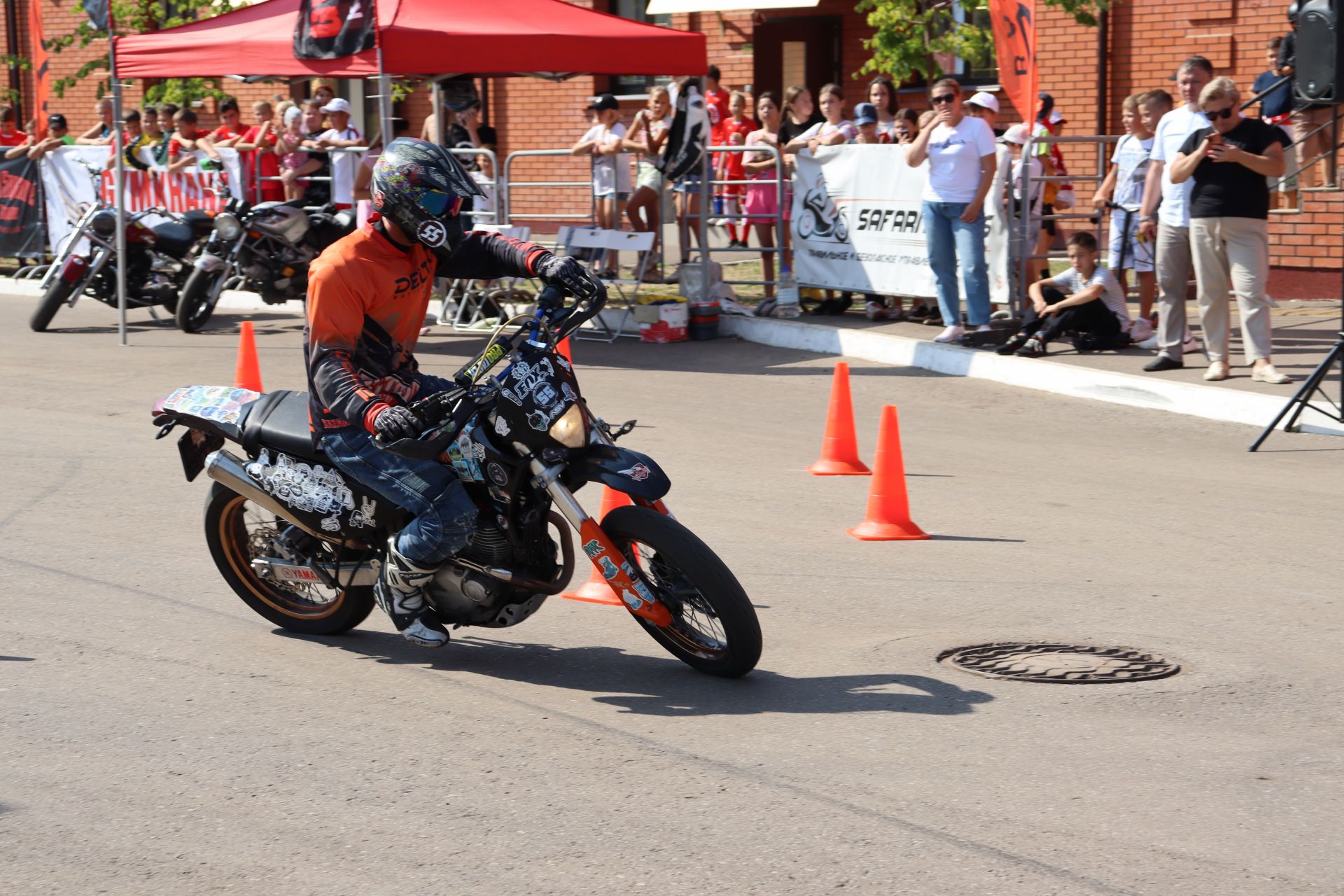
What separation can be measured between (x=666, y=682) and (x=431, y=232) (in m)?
1.70

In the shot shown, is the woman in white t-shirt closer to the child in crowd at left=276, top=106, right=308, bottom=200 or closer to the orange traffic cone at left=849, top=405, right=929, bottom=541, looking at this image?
the orange traffic cone at left=849, top=405, right=929, bottom=541

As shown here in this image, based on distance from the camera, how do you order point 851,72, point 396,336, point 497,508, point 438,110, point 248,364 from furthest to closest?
point 851,72 < point 438,110 < point 248,364 < point 396,336 < point 497,508

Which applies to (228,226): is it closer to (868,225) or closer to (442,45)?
(442,45)

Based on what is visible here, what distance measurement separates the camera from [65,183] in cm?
2044

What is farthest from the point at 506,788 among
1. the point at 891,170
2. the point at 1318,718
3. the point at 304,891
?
the point at 891,170

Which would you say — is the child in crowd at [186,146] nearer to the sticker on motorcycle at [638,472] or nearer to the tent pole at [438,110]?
the tent pole at [438,110]

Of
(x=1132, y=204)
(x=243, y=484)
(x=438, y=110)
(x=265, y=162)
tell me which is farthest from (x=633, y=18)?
(x=243, y=484)

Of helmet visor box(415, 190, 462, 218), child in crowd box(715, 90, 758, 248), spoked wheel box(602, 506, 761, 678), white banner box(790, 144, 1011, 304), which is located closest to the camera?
spoked wheel box(602, 506, 761, 678)

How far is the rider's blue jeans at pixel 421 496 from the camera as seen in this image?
18.4 ft

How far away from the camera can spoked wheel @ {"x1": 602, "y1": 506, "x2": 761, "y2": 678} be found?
540 cm

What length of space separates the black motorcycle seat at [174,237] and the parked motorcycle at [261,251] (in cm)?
44

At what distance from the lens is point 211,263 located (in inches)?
634

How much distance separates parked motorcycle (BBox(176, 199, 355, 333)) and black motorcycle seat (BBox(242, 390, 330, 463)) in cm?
989

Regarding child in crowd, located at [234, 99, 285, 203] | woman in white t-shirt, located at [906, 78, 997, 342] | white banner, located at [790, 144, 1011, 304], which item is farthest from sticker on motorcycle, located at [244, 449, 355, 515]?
child in crowd, located at [234, 99, 285, 203]
